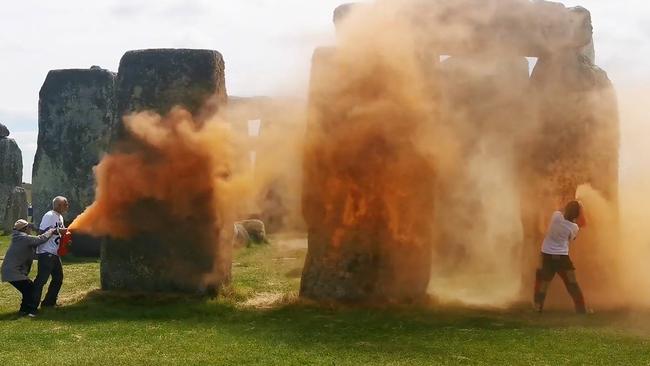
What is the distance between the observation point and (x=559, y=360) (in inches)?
293

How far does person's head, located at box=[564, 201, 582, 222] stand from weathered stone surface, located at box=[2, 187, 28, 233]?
18822 mm

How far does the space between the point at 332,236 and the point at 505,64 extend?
6.22 m

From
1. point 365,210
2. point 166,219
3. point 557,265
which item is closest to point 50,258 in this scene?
point 166,219

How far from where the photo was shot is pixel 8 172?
2497 cm

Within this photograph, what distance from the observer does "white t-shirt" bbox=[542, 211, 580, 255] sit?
1023 centimetres

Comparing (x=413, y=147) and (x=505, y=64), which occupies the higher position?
(x=505, y=64)

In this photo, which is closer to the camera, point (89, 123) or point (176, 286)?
point (176, 286)

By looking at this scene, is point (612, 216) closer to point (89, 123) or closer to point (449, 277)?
point (449, 277)

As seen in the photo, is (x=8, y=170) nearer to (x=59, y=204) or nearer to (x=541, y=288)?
(x=59, y=204)

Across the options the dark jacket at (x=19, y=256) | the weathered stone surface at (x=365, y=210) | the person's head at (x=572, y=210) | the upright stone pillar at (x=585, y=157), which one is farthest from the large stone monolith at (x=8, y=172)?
the person's head at (x=572, y=210)

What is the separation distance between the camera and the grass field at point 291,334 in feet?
24.7

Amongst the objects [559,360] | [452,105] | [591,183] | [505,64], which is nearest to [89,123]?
[452,105]

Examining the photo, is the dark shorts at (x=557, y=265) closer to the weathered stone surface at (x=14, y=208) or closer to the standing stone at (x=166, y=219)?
the standing stone at (x=166, y=219)

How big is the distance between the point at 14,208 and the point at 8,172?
147 cm
